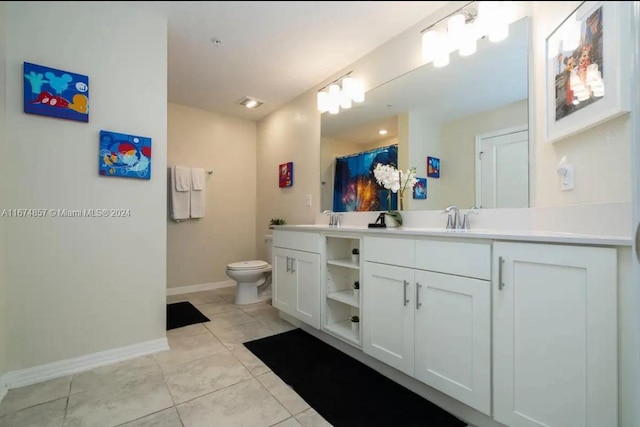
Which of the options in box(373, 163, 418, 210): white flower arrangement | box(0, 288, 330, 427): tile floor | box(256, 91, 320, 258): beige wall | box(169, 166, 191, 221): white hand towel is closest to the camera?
box(0, 288, 330, 427): tile floor

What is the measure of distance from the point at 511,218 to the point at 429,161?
602 mm

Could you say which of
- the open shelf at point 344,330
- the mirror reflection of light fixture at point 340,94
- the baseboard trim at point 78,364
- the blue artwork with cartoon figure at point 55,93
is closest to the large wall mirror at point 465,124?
the mirror reflection of light fixture at point 340,94

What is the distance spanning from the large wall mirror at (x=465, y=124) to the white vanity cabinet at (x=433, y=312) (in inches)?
20.7

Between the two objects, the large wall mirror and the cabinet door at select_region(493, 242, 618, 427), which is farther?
the large wall mirror

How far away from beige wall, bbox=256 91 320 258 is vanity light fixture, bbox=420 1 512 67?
4.21ft

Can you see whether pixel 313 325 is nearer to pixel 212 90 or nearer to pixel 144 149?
pixel 144 149

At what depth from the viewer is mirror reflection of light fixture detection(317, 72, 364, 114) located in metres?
2.35

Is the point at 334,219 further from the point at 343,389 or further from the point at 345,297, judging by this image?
the point at 343,389

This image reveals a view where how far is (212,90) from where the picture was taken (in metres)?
2.91

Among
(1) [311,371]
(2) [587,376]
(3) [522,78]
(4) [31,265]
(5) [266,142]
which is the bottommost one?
(1) [311,371]

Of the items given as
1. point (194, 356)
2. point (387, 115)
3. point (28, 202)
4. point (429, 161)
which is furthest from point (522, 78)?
point (28, 202)

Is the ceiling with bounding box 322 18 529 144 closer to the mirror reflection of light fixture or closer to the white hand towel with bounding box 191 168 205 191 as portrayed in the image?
the mirror reflection of light fixture

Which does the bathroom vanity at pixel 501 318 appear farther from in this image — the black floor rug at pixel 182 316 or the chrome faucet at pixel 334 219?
the black floor rug at pixel 182 316

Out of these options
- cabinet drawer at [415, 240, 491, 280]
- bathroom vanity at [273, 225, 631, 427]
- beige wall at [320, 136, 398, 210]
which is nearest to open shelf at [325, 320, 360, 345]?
bathroom vanity at [273, 225, 631, 427]
